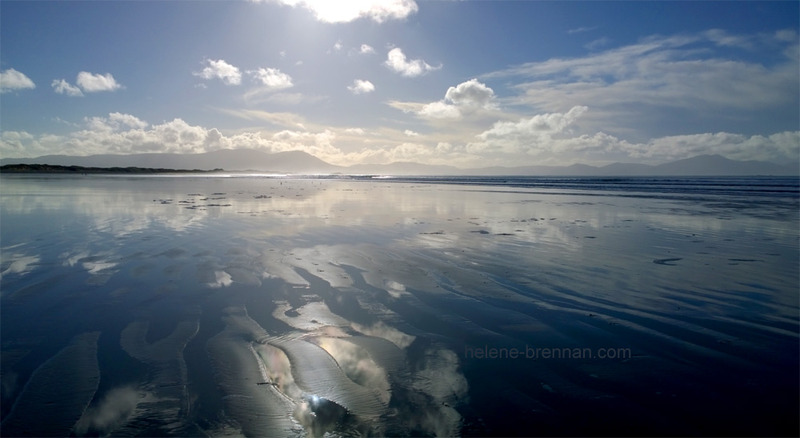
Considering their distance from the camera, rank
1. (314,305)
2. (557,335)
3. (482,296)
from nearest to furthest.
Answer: (557,335), (314,305), (482,296)

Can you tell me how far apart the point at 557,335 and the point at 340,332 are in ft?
11.2

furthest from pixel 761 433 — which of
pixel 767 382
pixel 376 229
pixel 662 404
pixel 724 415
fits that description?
pixel 376 229

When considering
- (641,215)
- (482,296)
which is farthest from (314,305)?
(641,215)

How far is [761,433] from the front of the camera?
13.0 ft

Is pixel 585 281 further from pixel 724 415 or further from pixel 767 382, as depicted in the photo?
pixel 724 415

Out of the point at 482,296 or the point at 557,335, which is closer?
the point at 557,335

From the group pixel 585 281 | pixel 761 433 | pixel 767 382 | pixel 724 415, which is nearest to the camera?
pixel 761 433

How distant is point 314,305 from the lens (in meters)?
7.68

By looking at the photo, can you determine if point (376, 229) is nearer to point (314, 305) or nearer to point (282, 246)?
point (282, 246)

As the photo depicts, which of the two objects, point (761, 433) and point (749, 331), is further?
point (749, 331)

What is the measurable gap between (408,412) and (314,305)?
379 cm

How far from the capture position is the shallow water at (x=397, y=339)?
13.9 feet

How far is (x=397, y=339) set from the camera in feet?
20.3

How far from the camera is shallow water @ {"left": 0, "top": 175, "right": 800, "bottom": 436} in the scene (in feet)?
13.9
